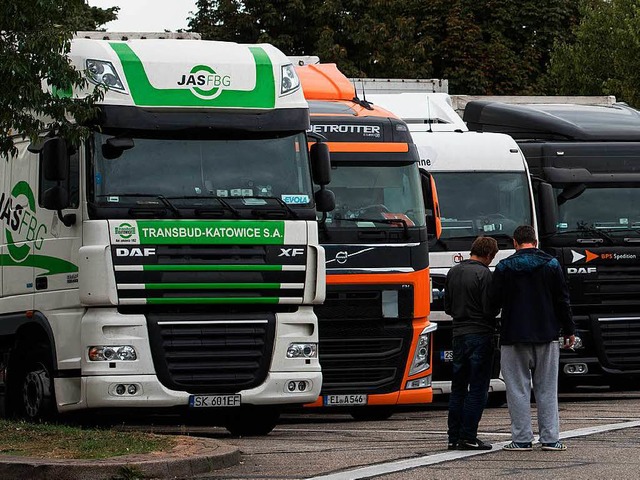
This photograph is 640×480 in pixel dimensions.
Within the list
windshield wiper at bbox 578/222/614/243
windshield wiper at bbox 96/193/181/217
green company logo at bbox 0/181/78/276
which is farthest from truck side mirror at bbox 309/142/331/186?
windshield wiper at bbox 578/222/614/243

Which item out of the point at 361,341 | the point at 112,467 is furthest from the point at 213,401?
the point at 112,467

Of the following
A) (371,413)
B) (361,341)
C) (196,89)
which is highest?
(196,89)

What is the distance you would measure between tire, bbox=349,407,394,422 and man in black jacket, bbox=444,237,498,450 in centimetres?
384

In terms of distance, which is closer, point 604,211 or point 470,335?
point 470,335

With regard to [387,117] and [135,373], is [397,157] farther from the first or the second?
[135,373]

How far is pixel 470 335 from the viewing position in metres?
13.4

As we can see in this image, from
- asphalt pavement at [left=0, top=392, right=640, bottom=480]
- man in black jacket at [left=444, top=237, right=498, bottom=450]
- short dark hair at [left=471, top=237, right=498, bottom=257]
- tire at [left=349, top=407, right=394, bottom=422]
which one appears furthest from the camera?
tire at [left=349, top=407, right=394, bottom=422]

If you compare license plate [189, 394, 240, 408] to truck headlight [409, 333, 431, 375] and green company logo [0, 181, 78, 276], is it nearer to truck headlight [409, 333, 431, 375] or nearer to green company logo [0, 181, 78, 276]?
green company logo [0, 181, 78, 276]

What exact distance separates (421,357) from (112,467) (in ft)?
20.0

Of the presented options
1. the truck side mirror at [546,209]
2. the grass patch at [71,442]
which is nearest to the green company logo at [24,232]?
the grass patch at [71,442]

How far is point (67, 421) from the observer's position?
15156mm

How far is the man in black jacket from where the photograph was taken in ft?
43.5

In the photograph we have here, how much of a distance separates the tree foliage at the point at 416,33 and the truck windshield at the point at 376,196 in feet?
81.5

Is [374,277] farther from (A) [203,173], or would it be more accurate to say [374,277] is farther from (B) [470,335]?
(B) [470,335]
